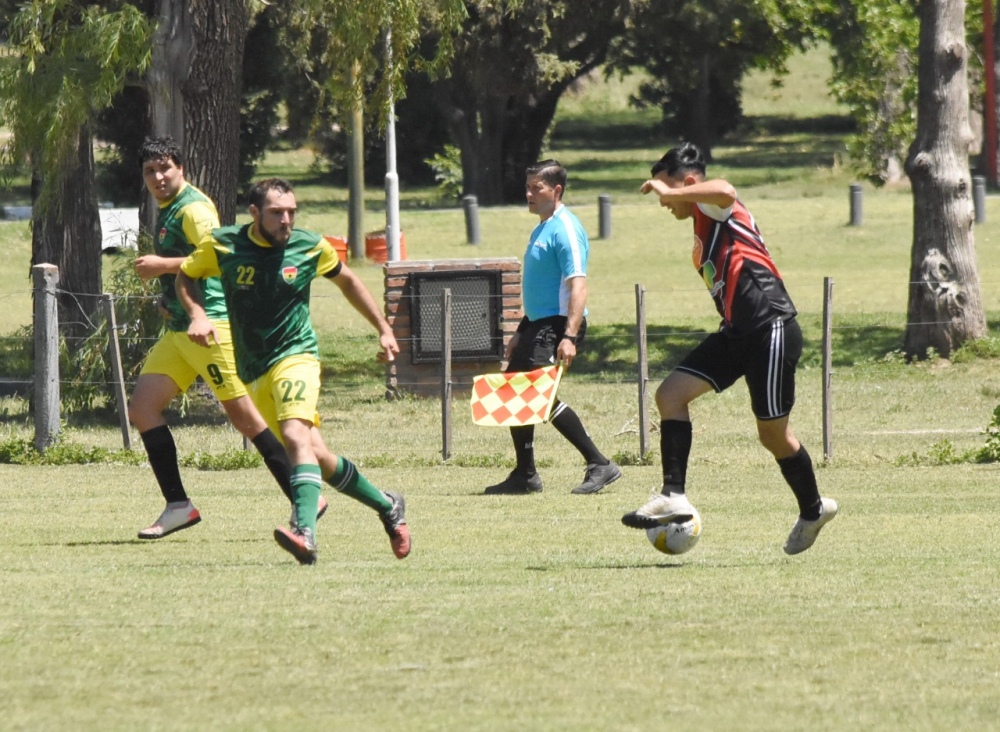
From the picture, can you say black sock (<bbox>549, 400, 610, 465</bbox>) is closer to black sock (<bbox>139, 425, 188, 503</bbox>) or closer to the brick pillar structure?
black sock (<bbox>139, 425, 188, 503</bbox>)

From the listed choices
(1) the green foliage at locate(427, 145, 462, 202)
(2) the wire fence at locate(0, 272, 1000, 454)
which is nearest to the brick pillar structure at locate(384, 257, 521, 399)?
(2) the wire fence at locate(0, 272, 1000, 454)

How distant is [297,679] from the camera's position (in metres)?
5.43

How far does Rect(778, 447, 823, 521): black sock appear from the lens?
26.2ft

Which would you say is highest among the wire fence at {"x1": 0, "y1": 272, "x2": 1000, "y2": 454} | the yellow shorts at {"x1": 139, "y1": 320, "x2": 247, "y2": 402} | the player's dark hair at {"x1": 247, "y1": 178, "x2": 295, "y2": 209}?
the player's dark hair at {"x1": 247, "y1": 178, "x2": 295, "y2": 209}

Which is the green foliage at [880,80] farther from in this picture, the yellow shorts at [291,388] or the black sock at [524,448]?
the yellow shorts at [291,388]

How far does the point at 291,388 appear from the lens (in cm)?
777

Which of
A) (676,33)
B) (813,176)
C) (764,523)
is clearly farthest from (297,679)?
(813,176)

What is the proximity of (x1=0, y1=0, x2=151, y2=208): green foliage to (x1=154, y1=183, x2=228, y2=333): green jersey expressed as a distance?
7.72 metres

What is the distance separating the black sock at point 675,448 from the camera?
788 centimetres

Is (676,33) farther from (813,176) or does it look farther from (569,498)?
(569,498)

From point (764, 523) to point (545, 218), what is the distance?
8.03 ft

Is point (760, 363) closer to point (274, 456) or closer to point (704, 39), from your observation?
point (274, 456)

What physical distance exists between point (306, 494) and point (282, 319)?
2.63ft

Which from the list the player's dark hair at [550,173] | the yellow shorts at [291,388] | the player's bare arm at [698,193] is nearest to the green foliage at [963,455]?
the player's dark hair at [550,173]
